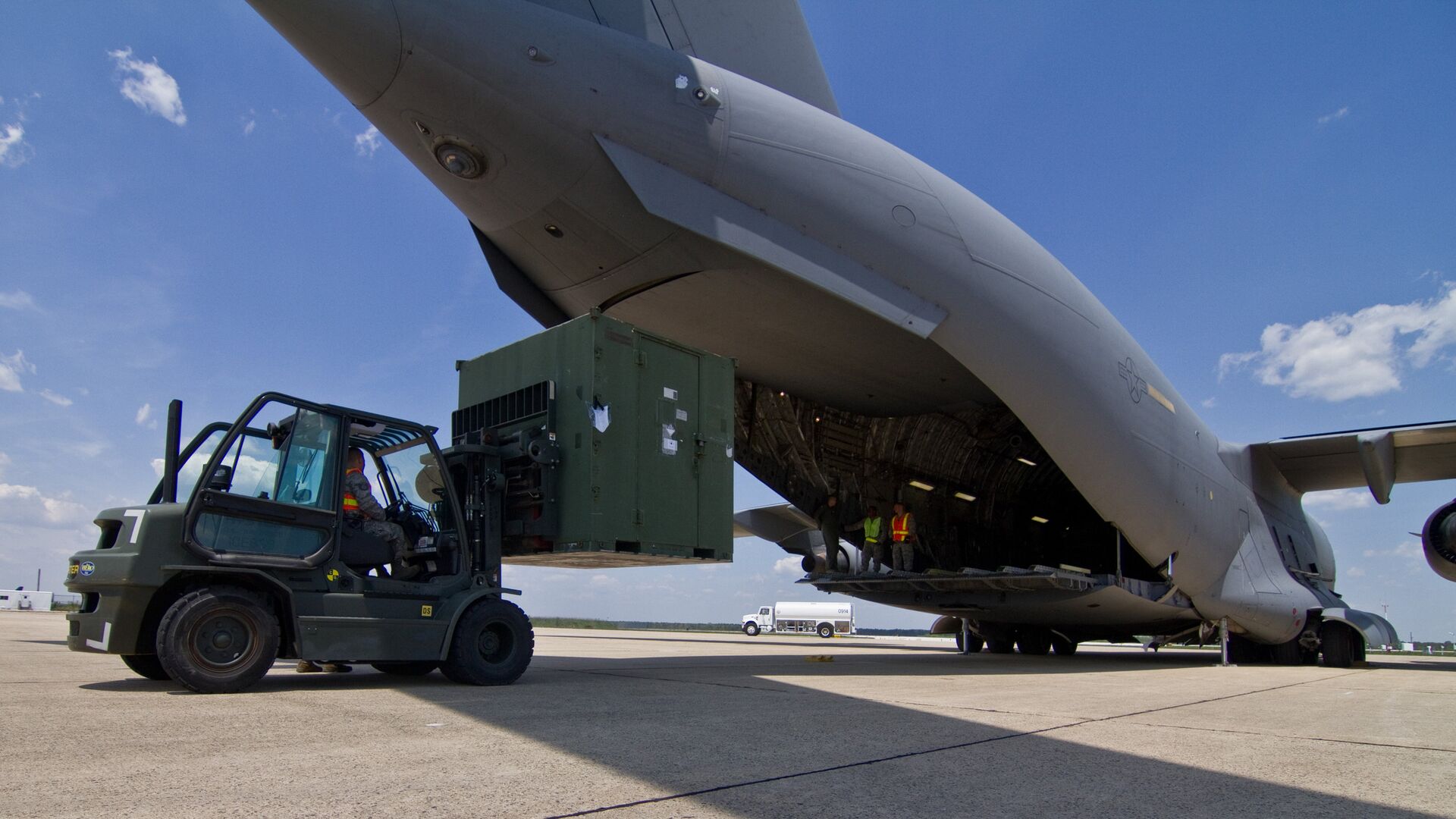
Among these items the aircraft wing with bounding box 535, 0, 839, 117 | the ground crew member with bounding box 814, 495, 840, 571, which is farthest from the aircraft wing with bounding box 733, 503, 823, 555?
the aircraft wing with bounding box 535, 0, 839, 117

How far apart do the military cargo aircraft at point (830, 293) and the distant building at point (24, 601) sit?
35.0 meters

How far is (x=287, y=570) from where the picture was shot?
221 inches

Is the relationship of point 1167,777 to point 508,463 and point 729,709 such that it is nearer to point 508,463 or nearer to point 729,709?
point 729,709

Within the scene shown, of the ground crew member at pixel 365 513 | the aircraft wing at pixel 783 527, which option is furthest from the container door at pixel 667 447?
the aircraft wing at pixel 783 527

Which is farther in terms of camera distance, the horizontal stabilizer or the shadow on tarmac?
the horizontal stabilizer

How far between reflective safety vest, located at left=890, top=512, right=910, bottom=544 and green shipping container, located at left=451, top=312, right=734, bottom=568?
19.4ft

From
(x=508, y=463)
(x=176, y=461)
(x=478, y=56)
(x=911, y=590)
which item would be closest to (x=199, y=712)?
(x=176, y=461)

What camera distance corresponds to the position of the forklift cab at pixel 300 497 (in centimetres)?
545

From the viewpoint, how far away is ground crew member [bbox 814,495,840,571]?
534 inches

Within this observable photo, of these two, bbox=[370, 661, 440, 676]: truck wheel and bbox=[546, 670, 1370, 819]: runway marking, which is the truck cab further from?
bbox=[546, 670, 1370, 819]: runway marking

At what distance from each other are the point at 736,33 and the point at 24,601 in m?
38.3

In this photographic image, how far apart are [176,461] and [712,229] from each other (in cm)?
459

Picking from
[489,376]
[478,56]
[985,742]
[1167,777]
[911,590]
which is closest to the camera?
[1167,777]

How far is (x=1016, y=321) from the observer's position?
9539mm
